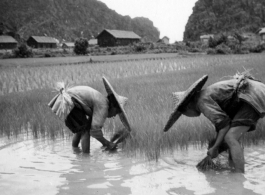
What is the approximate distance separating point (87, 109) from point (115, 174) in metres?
0.83

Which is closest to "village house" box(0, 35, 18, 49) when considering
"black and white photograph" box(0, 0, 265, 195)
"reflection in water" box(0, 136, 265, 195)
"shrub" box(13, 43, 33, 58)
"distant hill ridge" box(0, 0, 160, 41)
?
"shrub" box(13, 43, 33, 58)

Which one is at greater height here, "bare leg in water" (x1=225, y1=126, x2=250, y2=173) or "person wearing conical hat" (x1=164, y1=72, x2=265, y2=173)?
"person wearing conical hat" (x1=164, y1=72, x2=265, y2=173)

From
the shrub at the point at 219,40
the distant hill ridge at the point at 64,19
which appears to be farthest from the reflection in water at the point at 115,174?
the distant hill ridge at the point at 64,19

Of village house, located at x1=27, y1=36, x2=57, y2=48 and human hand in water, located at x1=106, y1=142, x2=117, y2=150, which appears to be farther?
village house, located at x1=27, y1=36, x2=57, y2=48

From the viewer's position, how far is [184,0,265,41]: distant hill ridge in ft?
198

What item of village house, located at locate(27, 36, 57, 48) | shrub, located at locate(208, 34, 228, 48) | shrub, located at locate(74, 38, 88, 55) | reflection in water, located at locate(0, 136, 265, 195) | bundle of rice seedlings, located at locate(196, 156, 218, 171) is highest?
village house, located at locate(27, 36, 57, 48)

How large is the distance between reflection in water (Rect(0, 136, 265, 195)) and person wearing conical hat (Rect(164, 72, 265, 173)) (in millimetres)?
248

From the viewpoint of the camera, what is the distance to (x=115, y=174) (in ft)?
9.17

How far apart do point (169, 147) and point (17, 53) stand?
696 inches

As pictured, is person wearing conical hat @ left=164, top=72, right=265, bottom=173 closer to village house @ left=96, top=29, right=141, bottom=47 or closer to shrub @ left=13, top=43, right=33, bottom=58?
shrub @ left=13, top=43, right=33, bottom=58

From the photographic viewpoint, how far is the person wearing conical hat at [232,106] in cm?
262

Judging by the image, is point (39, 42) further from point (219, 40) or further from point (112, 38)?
point (219, 40)

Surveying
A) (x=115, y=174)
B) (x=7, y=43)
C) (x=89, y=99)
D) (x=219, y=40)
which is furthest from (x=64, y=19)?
(x=115, y=174)

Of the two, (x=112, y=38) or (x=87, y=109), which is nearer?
(x=87, y=109)
